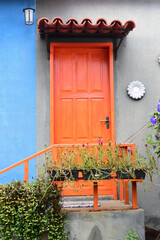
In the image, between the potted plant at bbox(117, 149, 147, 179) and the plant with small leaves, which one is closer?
the plant with small leaves

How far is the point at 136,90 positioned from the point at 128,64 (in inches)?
21.3

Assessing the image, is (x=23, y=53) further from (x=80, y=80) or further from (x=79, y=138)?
(x=79, y=138)

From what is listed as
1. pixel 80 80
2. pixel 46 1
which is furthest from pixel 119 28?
pixel 46 1

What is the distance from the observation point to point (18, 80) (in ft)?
20.9

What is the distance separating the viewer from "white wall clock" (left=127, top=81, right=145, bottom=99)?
6.37 metres

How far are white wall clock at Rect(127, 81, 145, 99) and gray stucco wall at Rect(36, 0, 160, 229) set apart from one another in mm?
92

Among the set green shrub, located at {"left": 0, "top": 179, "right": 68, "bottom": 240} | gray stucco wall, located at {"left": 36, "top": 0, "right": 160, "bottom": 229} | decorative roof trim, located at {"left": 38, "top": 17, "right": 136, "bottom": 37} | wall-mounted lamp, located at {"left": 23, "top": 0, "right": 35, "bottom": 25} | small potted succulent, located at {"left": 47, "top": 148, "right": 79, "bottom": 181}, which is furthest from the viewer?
gray stucco wall, located at {"left": 36, "top": 0, "right": 160, "bottom": 229}

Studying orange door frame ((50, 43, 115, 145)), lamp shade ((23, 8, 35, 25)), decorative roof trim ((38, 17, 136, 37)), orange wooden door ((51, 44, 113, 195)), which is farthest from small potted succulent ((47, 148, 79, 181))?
lamp shade ((23, 8, 35, 25))

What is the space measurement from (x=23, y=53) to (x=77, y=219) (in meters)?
3.31

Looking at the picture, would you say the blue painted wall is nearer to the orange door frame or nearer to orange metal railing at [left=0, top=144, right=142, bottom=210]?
the orange door frame

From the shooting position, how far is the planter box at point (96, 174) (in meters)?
4.78

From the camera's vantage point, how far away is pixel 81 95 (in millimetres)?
6453

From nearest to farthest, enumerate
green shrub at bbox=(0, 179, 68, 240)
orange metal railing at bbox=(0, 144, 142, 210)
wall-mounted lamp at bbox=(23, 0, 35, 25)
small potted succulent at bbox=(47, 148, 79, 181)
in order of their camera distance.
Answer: green shrub at bbox=(0, 179, 68, 240)
small potted succulent at bbox=(47, 148, 79, 181)
orange metal railing at bbox=(0, 144, 142, 210)
wall-mounted lamp at bbox=(23, 0, 35, 25)

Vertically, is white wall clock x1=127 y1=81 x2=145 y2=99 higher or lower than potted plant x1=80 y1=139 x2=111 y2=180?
higher
